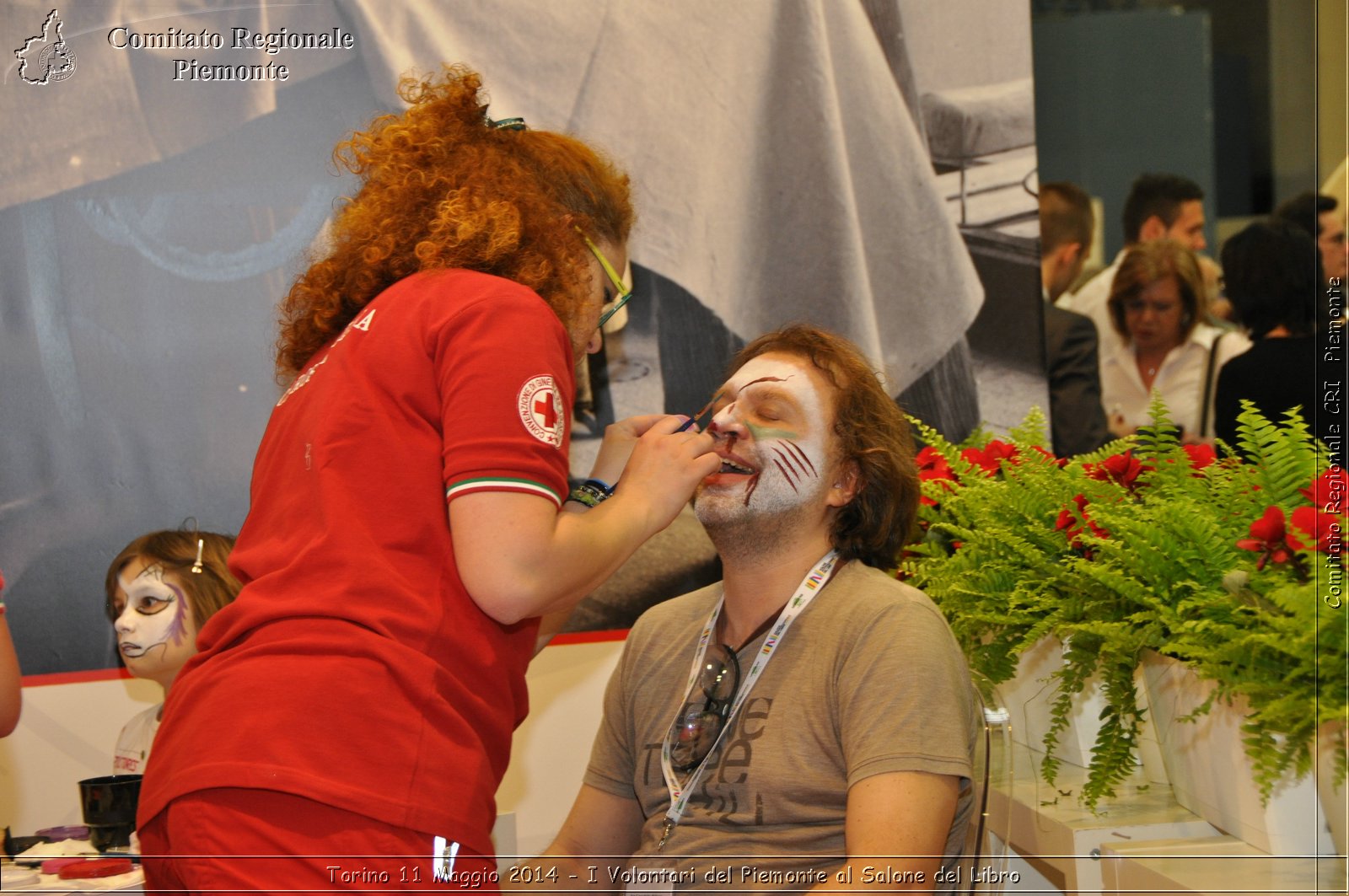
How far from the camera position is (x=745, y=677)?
72.6 inches

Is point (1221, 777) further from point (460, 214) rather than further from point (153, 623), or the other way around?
point (153, 623)

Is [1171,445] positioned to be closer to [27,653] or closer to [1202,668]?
[1202,668]

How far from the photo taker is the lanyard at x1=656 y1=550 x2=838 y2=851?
1785mm

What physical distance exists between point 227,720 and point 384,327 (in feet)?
1.43

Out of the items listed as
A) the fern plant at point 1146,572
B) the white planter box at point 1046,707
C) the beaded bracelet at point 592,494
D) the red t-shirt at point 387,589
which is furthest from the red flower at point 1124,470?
the red t-shirt at point 387,589

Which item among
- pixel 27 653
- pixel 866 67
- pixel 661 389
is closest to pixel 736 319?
pixel 661 389

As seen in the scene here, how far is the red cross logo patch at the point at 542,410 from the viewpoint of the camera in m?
1.23

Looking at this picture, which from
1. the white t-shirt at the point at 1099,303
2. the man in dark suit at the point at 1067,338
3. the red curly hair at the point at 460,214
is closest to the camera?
the red curly hair at the point at 460,214

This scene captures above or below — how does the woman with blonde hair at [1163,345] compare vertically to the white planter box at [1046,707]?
above

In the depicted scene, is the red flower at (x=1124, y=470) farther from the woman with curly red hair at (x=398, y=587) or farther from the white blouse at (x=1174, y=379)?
the white blouse at (x=1174, y=379)

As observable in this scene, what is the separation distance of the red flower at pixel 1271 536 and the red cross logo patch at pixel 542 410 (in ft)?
3.09

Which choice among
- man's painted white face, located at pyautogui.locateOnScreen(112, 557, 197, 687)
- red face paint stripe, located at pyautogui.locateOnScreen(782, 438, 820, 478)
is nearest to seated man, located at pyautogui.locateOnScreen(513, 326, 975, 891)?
red face paint stripe, located at pyautogui.locateOnScreen(782, 438, 820, 478)

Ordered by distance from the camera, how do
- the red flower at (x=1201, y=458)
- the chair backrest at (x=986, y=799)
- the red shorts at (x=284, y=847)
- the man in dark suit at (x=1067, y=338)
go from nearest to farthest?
the red shorts at (x=284, y=847) → the chair backrest at (x=986, y=799) → the red flower at (x=1201, y=458) → the man in dark suit at (x=1067, y=338)

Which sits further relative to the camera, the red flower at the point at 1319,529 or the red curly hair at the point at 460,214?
the red flower at the point at 1319,529
